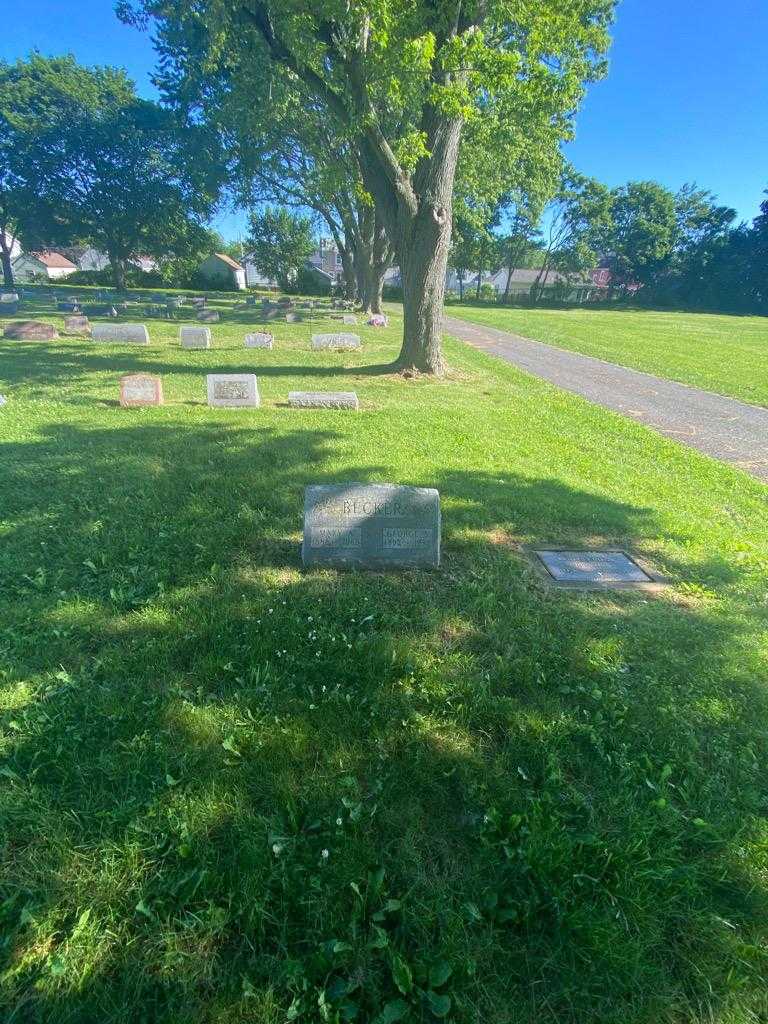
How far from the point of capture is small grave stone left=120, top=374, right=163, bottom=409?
316 inches

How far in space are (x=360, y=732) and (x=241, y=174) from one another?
111 feet

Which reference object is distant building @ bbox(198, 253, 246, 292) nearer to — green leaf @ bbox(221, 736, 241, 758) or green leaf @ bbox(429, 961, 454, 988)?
green leaf @ bbox(221, 736, 241, 758)

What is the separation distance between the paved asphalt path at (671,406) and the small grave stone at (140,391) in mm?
8263

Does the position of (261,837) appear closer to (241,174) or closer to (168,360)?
(168,360)

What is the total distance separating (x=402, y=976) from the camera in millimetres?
1515

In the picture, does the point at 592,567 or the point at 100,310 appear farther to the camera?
the point at 100,310

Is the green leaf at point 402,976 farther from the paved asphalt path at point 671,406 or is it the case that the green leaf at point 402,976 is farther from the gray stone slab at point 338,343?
the gray stone slab at point 338,343

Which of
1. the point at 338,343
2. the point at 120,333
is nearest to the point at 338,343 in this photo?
the point at 338,343

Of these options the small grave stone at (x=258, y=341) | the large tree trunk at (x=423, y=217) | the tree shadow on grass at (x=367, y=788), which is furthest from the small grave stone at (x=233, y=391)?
the small grave stone at (x=258, y=341)

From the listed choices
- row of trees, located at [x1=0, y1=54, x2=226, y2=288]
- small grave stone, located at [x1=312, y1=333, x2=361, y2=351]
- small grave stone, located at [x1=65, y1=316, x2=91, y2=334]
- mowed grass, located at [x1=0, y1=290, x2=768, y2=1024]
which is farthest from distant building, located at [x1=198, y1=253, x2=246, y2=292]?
mowed grass, located at [x1=0, y1=290, x2=768, y2=1024]

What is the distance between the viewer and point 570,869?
182cm

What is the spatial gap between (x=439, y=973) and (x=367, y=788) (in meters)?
0.67

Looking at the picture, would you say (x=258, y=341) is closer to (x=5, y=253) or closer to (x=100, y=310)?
(x=100, y=310)

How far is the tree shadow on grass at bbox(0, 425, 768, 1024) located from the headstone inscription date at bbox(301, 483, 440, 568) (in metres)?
0.15
